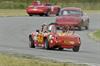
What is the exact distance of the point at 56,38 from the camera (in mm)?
21969

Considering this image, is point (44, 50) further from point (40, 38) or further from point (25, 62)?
point (25, 62)

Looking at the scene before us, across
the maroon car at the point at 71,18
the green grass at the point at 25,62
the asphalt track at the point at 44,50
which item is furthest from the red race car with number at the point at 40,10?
the green grass at the point at 25,62

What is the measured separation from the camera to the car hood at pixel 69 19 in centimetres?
3819

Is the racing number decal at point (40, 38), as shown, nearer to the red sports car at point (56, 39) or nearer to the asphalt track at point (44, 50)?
the red sports car at point (56, 39)

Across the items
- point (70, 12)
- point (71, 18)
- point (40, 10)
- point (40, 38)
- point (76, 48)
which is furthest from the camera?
point (40, 10)

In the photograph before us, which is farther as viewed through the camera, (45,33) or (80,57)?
(45,33)

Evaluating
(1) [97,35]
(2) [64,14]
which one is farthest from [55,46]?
(2) [64,14]

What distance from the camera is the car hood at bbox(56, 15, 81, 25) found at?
38.2 meters

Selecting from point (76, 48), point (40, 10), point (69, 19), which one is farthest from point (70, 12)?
point (76, 48)

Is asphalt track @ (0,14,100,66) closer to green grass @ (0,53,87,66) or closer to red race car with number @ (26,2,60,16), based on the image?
green grass @ (0,53,87,66)

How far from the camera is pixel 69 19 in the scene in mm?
38312

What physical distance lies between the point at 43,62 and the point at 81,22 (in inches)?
889

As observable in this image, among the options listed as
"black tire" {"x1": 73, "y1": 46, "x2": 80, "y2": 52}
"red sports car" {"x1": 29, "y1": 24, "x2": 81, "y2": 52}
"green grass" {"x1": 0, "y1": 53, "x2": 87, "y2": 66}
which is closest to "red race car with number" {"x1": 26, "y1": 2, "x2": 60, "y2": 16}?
"red sports car" {"x1": 29, "y1": 24, "x2": 81, "y2": 52}

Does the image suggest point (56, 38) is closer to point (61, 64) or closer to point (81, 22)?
point (61, 64)
